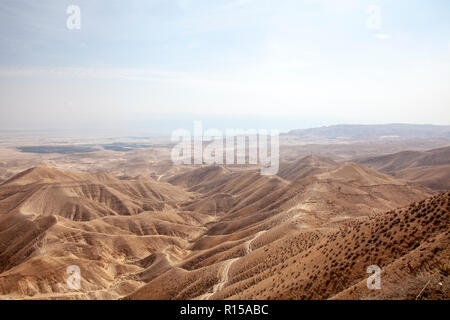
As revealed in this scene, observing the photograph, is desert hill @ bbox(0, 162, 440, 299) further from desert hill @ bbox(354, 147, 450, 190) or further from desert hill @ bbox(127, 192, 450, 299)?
desert hill @ bbox(354, 147, 450, 190)

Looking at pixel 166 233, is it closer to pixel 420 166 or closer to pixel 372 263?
pixel 372 263

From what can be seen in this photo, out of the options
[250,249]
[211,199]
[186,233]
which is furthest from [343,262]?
[211,199]

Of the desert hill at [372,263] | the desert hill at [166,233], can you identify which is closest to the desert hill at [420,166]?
the desert hill at [166,233]

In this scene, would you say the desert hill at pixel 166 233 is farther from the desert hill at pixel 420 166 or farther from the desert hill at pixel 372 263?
the desert hill at pixel 420 166

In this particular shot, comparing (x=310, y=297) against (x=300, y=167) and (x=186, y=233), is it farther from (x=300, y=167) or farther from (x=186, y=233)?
(x=300, y=167)

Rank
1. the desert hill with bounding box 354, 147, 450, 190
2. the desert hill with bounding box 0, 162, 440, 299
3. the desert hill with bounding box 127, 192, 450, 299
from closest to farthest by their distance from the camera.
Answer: the desert hill with bounding box 127, 192, 450, 299 < the desert hill with bounding box 0, 162, 440, 299 < the desert hill with bounding box 354, 147, 450, 190

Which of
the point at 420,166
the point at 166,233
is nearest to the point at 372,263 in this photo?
the point at 166,233

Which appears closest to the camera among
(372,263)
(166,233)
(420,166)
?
(372,263)

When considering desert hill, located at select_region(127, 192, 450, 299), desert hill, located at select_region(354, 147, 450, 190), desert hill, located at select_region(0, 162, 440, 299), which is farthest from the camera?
desert hill, located at select_region(354, 147, 450, 190)

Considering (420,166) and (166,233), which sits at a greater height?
(420,166)

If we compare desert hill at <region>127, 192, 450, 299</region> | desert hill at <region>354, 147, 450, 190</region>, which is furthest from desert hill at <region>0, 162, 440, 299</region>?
desert hill at <region>354, 147, 450, 190</region>

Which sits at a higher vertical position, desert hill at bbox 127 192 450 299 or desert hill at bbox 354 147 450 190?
desert hill at bbox 127 192 450 299
